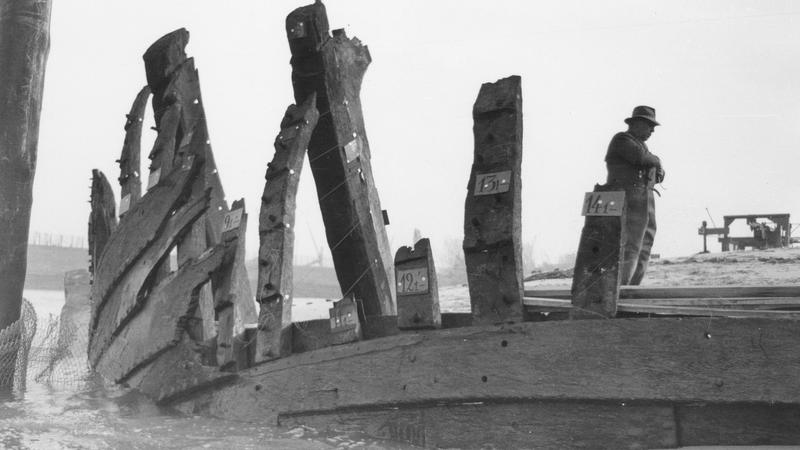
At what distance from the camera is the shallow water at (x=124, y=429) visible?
6.00 meters

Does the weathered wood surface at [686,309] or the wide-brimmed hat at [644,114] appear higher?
the wide-brimmed hat at [644,114]

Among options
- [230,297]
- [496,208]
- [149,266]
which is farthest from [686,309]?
[149,266]

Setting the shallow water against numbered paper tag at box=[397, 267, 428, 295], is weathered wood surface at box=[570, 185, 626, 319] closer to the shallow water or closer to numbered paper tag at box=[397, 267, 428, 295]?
numbered paper tag at box=[397, 267, 428, 295]

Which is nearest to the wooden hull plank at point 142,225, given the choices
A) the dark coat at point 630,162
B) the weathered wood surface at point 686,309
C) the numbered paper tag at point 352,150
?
the numbered paper tag at point 352,150

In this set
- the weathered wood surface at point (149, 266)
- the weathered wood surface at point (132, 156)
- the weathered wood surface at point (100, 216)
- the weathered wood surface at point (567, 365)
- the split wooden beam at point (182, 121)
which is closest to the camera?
the weathered wood surface at point (567, 365)

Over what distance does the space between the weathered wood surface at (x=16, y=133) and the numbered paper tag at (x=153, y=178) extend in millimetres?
1509

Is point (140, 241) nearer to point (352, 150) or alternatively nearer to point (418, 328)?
point (352, 150)

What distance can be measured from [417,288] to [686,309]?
1698 millimetres

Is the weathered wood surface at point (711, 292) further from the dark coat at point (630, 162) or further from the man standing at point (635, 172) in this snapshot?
the dark coat at point (630, 162)

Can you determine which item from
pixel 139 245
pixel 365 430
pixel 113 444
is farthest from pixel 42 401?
pixel 365 430

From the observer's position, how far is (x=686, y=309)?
4977 mm

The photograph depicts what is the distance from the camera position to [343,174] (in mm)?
7777

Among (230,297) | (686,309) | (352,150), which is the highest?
(352,150)

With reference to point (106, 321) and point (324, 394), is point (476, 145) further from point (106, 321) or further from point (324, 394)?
point (106, 321)
